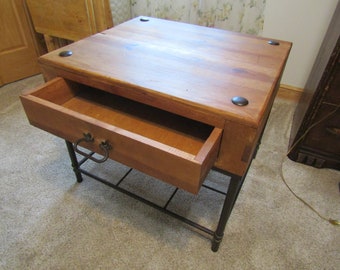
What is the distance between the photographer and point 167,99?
70cm

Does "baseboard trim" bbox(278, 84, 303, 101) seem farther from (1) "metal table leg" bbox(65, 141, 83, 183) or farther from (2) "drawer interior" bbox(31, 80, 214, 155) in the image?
(1) "metal table leg" bbox(65, 141, 83, 183)

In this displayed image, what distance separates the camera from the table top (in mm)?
695

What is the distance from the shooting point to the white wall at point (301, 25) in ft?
5.00

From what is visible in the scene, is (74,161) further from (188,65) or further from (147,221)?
(188,65)

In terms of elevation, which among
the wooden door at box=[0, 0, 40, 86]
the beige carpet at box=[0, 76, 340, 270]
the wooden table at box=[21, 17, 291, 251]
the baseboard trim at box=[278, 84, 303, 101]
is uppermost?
the wooden table at box=[21, 17, 291, 251]

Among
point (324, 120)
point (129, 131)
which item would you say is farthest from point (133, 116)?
point (324, 120)

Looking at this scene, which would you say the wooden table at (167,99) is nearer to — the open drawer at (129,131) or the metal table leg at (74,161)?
the open drawer at (129,131)

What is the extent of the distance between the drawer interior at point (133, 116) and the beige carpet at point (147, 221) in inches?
17.6

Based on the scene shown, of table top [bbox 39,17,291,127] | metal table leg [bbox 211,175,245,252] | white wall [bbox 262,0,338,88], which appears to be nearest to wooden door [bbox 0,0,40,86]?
table top [bbox 39,17,291,127]

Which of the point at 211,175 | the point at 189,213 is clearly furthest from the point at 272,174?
the point at 189,213

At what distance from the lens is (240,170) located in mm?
730

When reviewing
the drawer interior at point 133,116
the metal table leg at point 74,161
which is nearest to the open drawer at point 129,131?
the drawer interior at point 133,116

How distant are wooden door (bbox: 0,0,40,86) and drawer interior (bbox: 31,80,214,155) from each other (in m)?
1.33

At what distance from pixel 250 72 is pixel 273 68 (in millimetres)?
89
